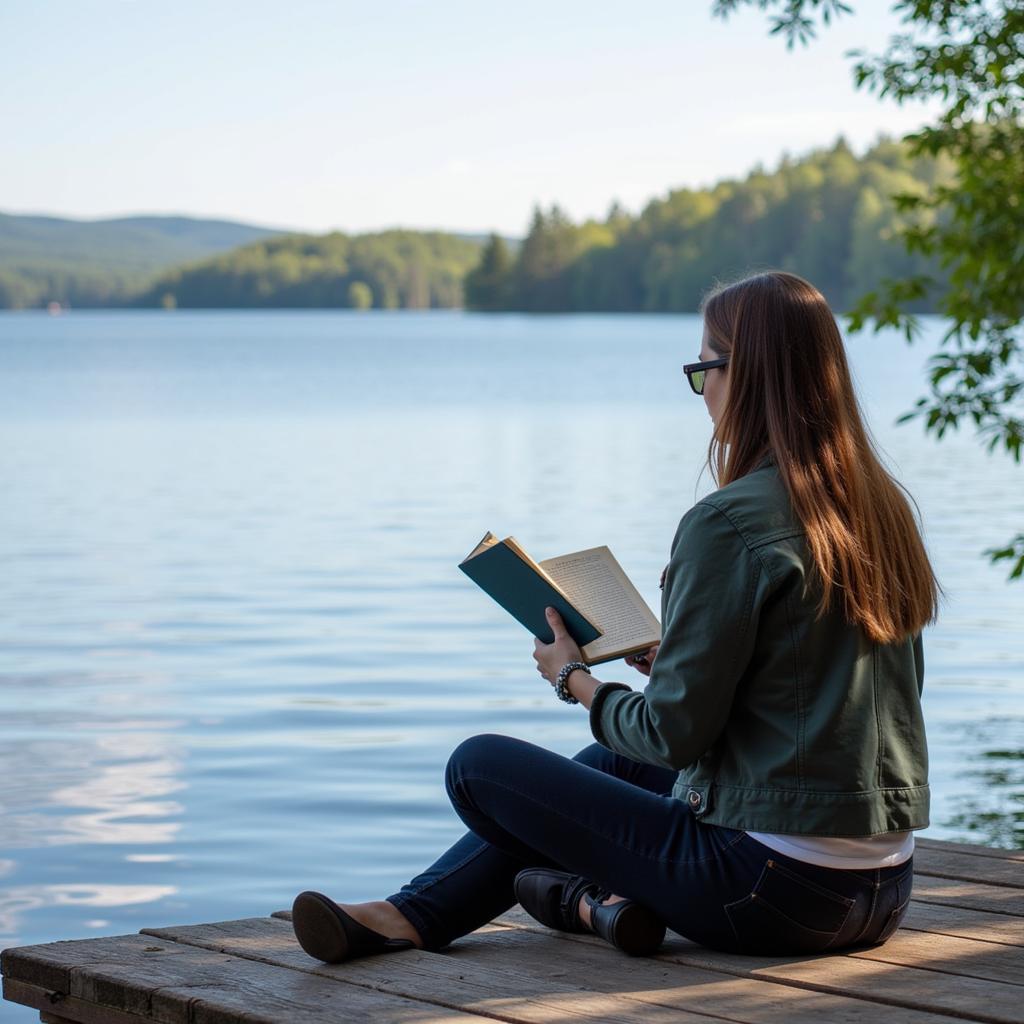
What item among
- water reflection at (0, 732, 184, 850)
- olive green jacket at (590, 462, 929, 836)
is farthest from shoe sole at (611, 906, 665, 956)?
water reflection at (0, 732, 184, 850)

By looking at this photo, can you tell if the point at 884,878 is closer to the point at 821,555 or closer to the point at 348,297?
the point at 821,555

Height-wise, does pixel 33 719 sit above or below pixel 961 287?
below

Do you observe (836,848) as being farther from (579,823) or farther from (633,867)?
(579,823)

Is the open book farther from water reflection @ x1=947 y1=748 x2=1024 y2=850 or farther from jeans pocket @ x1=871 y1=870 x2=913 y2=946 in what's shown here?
water reflection @ x1=947 y1=748 x2=1024 y2=850

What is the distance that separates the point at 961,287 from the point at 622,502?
39.1 ft

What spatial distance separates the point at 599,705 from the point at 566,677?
0.11 m

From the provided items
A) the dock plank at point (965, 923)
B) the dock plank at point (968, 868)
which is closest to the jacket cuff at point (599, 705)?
the dock plank at point (965, 923)

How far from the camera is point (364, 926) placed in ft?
10.6

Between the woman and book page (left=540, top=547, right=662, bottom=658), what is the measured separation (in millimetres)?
75

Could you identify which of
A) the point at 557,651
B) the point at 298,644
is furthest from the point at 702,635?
the point at 298,644

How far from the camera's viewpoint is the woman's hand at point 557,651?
3146 mm

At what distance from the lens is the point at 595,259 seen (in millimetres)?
135625

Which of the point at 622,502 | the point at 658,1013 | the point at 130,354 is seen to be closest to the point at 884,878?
the point at 658,1013

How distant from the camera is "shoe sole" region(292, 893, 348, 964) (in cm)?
316
